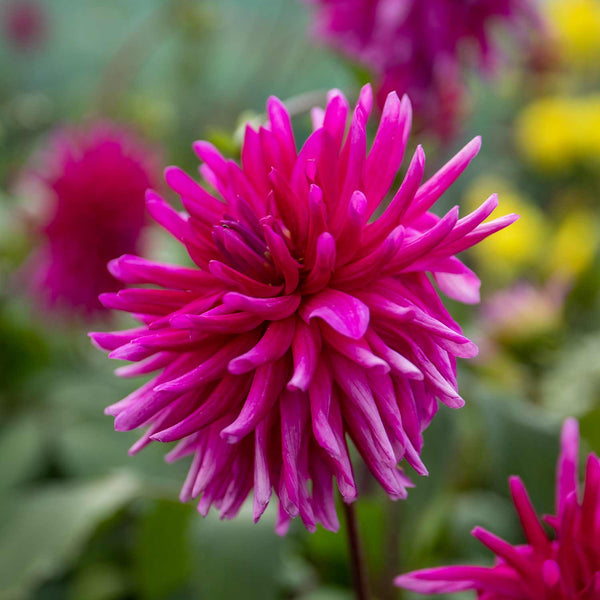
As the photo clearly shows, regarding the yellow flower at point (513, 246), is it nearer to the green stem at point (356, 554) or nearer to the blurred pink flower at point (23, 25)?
the green stem at point (356, 554)

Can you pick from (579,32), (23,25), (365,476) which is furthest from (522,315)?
(23,25)

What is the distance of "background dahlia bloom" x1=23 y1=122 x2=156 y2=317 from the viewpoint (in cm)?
85

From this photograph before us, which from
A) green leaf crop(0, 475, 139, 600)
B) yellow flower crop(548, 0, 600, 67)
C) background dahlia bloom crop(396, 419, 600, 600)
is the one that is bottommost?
background dahlia bloom crop(396, 419, 600, 600)

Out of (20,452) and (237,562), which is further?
(20,452)

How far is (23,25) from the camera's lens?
1685 millimetres

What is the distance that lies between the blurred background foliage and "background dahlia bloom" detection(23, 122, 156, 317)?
0.19 feet

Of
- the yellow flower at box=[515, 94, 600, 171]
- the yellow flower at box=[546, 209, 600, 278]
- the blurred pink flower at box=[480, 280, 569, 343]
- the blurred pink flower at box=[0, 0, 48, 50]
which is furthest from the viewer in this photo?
the blurred pink flower at box=[0, 0, 48, 50]

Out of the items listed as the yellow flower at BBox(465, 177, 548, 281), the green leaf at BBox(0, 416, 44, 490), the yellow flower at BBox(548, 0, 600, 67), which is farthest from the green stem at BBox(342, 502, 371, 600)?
the yellow flower at BBox(548, 0, 600, 67)

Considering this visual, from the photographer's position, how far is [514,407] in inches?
24.0

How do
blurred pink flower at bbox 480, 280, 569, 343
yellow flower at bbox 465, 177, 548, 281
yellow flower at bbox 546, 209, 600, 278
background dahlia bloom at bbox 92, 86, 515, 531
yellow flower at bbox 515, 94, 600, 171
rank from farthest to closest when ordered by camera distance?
yellow flower at bbox 515, 94, 600, 171, yellow flower at bbox 465, 177, 548, 281, yellow flower at bbox 546, 209, 600, 278, blurred pink flower at bbox 480, 280, 569, 343, background dahlia bloom at bbox 92, 86, 515, 531

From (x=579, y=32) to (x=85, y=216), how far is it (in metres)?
1.17

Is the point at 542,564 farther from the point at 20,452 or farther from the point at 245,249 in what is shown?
the point at 20,452

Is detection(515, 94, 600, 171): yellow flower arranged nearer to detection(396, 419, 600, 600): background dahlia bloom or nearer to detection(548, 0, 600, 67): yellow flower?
detection(548, 0, 600, 67): yellow flower

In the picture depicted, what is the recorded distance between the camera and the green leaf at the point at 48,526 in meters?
0.58
